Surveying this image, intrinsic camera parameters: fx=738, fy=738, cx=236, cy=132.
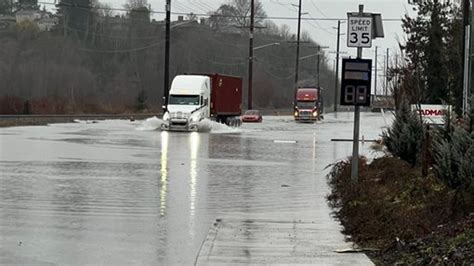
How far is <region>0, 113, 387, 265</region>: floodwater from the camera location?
9.16 meters

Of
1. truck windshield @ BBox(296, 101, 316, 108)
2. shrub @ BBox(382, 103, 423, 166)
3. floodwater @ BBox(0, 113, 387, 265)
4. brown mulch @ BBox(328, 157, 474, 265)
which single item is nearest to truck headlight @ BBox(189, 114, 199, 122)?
floodwater @ BBox(0, 113, 387, 265)

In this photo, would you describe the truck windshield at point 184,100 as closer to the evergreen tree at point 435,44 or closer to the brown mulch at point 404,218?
the evergreen tree at point 435,44

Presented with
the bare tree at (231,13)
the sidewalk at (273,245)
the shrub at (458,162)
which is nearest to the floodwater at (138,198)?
the sidewalk at (273,245)

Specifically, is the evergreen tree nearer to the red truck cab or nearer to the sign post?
the sign post

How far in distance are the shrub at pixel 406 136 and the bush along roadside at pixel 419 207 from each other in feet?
0.41

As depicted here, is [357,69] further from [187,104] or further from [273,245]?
[187,104]

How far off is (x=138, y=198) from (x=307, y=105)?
5771 centimetres

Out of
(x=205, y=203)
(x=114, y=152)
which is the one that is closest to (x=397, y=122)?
(x=205, y=203)

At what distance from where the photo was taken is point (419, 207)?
423 inches

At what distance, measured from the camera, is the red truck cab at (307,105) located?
69812 mm

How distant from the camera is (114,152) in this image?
25531mm

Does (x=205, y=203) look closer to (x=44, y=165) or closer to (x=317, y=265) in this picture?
(x=317, y=265)

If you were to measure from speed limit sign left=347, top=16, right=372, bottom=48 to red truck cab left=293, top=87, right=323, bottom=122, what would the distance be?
5436 cm

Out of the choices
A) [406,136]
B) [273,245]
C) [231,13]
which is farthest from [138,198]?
[231,13]
